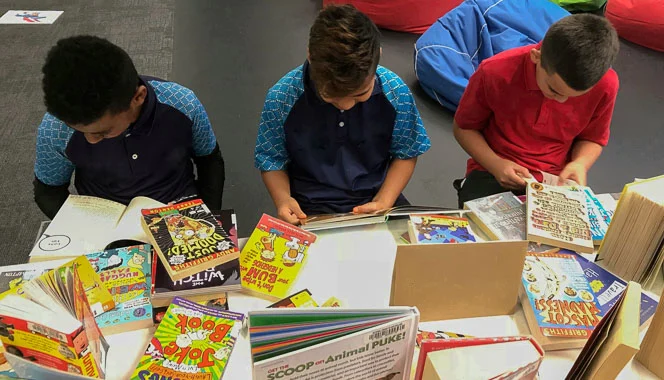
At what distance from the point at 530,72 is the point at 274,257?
99cm

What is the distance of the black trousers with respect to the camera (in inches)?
71.2

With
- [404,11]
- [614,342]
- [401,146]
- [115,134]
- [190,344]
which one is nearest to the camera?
[614,342]

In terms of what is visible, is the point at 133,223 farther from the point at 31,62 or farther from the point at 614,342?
the point at 31,62

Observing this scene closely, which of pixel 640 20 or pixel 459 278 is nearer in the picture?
pixel 459 278

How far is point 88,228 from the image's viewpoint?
3.96 ft

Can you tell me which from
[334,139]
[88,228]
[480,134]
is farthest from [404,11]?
[88,228]

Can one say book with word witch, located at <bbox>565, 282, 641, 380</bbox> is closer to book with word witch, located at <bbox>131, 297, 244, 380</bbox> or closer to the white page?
book with word witch, located at <bbox>131, 297, 244, 380</bbox>

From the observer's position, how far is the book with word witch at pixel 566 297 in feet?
3.34

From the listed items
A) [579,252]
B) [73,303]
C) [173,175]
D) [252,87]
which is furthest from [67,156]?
[252,87]

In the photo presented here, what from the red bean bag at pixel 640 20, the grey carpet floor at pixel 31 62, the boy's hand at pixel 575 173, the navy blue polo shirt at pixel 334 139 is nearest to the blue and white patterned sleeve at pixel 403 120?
the navy blue polo shirt at pixel 334 139

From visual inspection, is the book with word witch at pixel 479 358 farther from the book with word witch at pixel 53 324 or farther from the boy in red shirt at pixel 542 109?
the boy in red shirt at pixel 542 109

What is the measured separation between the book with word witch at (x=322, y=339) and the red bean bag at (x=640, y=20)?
143 inches

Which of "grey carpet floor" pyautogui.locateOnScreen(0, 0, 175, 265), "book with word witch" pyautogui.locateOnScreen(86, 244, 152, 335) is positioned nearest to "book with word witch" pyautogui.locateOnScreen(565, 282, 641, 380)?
"book with word witch" pyautogui.locateOnScreen(86, 244, 152, 335)

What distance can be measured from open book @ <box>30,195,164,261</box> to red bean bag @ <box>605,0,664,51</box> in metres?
3.59
